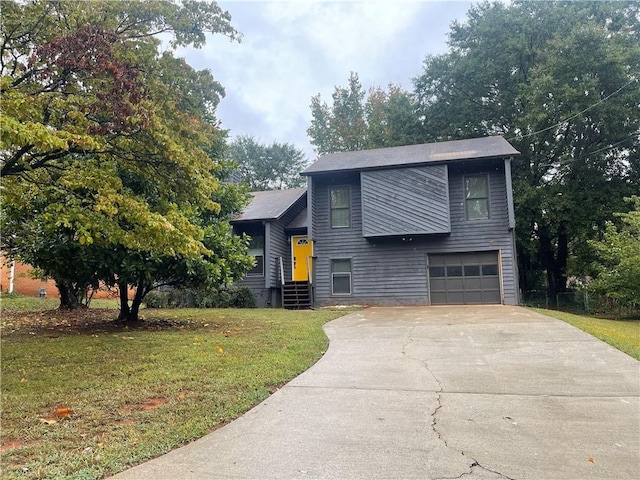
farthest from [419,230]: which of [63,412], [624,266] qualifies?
[63,412]

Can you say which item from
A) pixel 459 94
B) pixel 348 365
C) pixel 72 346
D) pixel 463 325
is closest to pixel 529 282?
pixel 459 94

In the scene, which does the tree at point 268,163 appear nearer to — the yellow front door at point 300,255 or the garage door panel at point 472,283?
the yellow front door at point 300,255

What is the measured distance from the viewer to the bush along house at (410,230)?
1531 cm

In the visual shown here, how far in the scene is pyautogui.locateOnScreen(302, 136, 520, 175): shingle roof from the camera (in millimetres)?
15406

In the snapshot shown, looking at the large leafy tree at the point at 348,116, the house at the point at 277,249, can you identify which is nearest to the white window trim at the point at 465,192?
the house at the point at 277,249

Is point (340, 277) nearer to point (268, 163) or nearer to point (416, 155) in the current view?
point (416, 155)

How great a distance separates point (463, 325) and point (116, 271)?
7436 millimetres

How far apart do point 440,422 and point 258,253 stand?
15117mm

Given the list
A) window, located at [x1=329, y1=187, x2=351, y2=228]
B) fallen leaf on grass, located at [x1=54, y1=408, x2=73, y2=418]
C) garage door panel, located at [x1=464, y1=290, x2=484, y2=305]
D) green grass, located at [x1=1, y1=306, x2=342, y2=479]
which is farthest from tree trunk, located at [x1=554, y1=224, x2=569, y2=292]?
fallen leaf on grass, located at [x1=54, y1=408, x2=73, y2=418]

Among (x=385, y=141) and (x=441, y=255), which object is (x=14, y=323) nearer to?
(x=441, y=255)

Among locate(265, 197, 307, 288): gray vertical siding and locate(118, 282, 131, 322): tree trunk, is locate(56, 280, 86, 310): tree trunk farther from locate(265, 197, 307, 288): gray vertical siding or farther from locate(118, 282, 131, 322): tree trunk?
locate(265, 197, 307, 288): gray vertical siding

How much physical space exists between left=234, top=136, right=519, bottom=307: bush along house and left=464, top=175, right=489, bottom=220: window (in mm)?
34

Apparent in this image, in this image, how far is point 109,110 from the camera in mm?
5879

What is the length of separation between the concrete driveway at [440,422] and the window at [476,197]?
895cm
